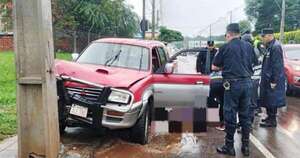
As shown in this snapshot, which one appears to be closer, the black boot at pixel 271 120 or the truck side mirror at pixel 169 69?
the truck side mirror at pixel 169 69

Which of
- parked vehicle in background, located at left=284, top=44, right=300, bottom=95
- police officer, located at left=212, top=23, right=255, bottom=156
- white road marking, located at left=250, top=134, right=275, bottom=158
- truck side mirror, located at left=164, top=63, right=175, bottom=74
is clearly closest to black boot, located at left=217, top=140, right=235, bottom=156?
police officer, located at left=212, top=23, right=255, bottom=156

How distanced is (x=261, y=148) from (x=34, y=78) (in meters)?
3.84

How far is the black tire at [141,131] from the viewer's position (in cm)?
749

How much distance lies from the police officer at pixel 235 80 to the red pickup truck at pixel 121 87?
1.36 meters

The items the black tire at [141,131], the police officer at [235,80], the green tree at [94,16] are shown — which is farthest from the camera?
the green tree at [94,16]

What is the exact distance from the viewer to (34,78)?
6.05 m

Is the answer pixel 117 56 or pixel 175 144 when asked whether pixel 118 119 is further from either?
pixel 117 56

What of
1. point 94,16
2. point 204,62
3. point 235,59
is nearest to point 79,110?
point 235,59

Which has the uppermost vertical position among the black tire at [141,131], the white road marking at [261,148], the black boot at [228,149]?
the black tire at [141,131]

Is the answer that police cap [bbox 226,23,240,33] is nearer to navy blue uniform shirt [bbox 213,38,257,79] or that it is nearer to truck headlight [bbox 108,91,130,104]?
navy blue uniform shirt [bbox 213,38,257,79]

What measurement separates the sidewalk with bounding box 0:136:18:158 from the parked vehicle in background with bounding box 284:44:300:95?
30.7 ft

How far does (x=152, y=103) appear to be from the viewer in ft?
28.0

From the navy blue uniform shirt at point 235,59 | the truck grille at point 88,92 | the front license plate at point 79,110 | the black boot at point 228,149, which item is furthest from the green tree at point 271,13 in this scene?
the front license plate at point 79,110

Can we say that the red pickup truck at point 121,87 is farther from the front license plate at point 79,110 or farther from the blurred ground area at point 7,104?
the blurred ground area at point 7,104
